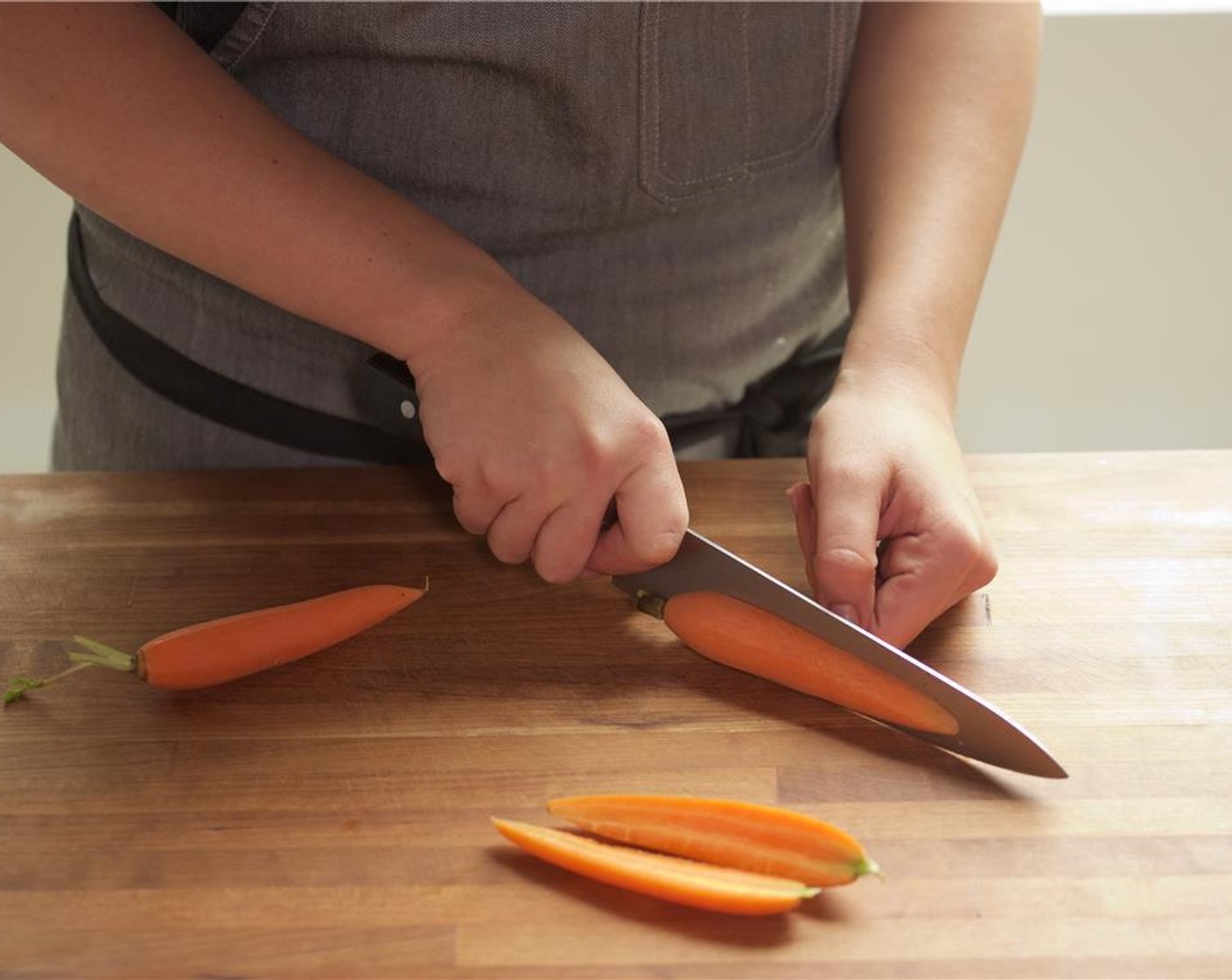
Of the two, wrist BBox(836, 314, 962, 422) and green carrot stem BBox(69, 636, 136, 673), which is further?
wrist BBox(836, 314, 962, 422)

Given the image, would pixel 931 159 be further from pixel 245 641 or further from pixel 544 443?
pixel 245 641

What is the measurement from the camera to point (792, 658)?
89 cm

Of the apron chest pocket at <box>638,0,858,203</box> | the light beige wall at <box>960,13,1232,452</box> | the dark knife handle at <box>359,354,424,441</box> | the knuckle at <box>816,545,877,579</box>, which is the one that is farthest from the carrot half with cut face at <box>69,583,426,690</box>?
the light beige wall at <box>960,13,1232,452</box>

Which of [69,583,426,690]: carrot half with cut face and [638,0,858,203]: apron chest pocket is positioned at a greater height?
[638,0,858,203]: apron chest pocket

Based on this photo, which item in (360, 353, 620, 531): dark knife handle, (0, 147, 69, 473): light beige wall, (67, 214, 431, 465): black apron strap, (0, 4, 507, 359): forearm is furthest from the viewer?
(0, 147, 69, 473): light beige wall

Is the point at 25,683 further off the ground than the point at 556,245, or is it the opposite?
Answer: the point at 556,245

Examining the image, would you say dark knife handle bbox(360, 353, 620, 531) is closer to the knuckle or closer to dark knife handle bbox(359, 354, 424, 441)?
dark knife handle bbox(359, 354, 424, 441)

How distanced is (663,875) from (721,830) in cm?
5

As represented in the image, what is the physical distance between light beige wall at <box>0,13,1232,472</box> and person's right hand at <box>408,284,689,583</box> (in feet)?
3.77

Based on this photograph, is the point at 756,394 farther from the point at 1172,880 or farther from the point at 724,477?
the point at 1172,880

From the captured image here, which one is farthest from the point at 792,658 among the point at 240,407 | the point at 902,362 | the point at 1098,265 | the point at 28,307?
the point at 28,307

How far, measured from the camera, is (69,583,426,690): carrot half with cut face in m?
0.89

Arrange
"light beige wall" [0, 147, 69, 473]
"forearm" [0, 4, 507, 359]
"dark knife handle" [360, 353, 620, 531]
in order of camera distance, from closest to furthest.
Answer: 1. "forearm" [0, 4, 507, 359]
2. "dark knife handle" [360, 353, 620, 531]
3. "light beige wall" [0, 147, 69, 473]

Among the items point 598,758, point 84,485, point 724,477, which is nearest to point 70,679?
point 84,485
